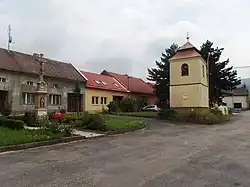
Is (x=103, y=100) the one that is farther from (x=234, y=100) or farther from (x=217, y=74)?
(x=234, y=100)

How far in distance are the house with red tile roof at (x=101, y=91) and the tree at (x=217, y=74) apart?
13289mm

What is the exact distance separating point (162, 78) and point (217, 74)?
26.9 feet

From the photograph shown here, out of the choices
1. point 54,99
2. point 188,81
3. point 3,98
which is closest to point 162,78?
point 188,81

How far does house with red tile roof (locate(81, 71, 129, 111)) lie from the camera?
38594 mm

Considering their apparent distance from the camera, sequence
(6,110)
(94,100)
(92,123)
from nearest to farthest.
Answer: (92,123) < (6,110) < (94,100)

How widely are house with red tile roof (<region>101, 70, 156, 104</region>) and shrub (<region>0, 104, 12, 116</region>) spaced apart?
22513 millimetres

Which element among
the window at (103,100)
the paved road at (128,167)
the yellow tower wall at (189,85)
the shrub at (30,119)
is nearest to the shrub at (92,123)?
the shrub at (30,119)

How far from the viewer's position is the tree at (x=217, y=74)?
4166 centimetres

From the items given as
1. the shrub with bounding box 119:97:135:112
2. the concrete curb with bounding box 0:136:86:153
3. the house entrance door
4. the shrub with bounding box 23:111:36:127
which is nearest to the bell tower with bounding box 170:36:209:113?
the shrub with bounding box 119:97:135:112

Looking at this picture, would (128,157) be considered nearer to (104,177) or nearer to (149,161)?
(149,161)

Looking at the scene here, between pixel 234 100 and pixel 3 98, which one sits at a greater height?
pixel 234 100

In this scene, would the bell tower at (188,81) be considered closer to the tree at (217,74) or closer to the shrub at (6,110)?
the tree at (217,74)

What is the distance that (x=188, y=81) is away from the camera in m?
32.2

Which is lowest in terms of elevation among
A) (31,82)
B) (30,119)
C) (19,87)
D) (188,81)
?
(30,119)
